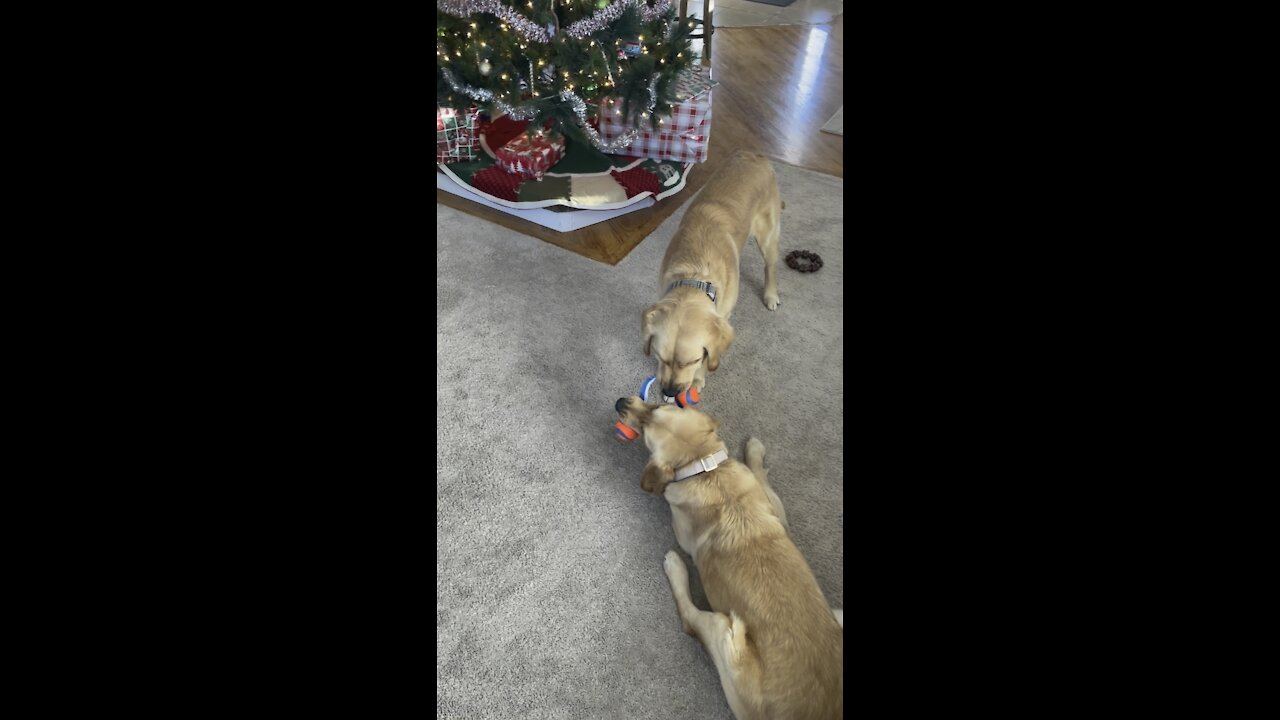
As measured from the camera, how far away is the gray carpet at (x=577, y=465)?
182 cm

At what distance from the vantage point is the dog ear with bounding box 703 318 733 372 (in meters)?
2.34

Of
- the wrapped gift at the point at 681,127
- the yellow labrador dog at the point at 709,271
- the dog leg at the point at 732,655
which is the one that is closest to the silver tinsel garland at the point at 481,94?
the wrapped gift at the point at 681,127

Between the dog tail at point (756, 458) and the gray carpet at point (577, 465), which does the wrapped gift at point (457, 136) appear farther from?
the dog tail at point (756, 458)

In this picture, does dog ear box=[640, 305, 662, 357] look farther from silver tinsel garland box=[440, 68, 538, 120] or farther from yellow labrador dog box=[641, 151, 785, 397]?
silver tinsel garland box=[440, 68, 538, 120]

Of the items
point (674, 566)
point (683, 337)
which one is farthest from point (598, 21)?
point (674, 566)

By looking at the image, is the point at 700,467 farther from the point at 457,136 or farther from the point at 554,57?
the point at 457,136

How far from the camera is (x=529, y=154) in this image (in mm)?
3723

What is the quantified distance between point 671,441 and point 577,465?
1.52ft

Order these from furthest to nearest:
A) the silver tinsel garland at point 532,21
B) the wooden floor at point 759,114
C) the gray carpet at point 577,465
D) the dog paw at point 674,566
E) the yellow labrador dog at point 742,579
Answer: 1. the wooden floor at point 759,114
2. the silver tinsel garland at point 532,21
3. the dog paw at point 674,566
4. the gray carpet at point 577,465
5. the yellow labrador dog at point 742,579

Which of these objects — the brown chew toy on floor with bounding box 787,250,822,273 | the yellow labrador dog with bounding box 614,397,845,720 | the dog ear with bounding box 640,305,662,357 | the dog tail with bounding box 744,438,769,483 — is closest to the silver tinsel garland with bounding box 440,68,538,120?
the dog ear with bounding box 640,305,662,357

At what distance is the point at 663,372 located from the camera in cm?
239
